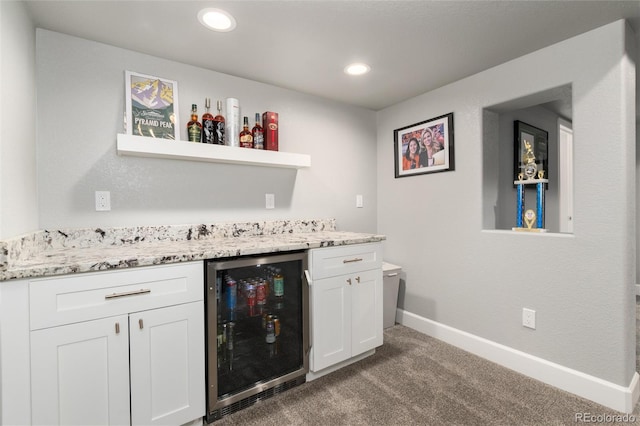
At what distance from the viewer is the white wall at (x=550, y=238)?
1.64m

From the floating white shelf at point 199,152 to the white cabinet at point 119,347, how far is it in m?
0.79

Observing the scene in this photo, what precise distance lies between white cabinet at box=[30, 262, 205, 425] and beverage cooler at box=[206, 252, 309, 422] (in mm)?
77

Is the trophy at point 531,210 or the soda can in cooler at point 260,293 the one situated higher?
the trophy at point 531,210

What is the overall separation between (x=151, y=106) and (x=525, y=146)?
284 cm

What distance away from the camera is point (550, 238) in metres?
1.90

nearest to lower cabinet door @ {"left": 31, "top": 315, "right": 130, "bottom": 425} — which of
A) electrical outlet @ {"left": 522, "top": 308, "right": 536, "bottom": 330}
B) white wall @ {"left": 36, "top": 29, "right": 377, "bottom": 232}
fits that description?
white wall @ {"left": 36, "top": 29, "right": 377, "bottom": 232}

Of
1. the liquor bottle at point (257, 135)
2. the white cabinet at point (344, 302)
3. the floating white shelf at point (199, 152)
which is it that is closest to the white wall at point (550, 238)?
the white cabinet at point (344, 302)

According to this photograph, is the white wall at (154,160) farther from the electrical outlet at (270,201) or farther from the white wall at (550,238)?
the white wall at (550,238)

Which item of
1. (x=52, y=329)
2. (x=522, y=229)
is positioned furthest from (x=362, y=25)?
(x=52, y=329)

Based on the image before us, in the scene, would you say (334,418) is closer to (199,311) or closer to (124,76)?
(199,311)

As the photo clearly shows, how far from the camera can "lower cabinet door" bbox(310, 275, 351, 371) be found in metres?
1.88

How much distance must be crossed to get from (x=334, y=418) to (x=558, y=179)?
3.32 metres

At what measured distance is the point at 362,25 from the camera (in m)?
1.65

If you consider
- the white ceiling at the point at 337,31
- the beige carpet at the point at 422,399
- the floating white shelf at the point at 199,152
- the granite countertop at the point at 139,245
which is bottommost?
the beige carpet at the point at 422,399
